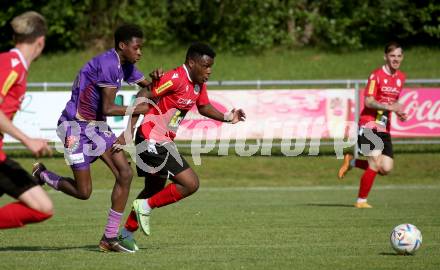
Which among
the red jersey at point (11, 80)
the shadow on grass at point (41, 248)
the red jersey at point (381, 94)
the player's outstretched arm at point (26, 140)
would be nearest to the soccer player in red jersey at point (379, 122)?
the red jersey at point (381, 94)

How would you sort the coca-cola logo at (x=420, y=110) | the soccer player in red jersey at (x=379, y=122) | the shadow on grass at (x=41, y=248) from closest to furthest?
the shadow on grass at (x=41, y=248)
the soccer player in red jersey at (x=379, y=122)
the coca-cola logo at (x=420, y=110)

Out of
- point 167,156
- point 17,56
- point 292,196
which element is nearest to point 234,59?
point 292,196

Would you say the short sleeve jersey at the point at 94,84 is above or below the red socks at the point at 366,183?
above

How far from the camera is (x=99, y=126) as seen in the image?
30.9 feet

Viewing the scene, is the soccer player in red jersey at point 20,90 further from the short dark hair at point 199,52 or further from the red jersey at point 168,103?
the short dark hair at point 199,52

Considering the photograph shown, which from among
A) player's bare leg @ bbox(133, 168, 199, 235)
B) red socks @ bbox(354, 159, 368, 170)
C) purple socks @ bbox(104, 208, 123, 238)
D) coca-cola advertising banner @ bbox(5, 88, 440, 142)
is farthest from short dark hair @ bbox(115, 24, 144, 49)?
coca-cola advertising banner @ bbox(5, 88, 440, 142)

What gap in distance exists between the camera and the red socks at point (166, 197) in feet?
31.0

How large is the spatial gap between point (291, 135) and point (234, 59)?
10813 mm

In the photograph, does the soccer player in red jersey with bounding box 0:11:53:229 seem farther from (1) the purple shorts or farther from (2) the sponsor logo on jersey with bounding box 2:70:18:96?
(1) the purple shorts

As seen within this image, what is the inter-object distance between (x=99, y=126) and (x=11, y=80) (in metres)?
2.25

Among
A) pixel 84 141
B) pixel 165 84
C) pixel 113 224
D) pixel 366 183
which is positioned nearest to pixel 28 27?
pixel 84 141

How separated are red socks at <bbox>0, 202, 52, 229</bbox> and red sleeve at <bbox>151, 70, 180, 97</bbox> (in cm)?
255

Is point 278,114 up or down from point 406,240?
down

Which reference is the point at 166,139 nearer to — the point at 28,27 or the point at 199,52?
the point at 199,52
